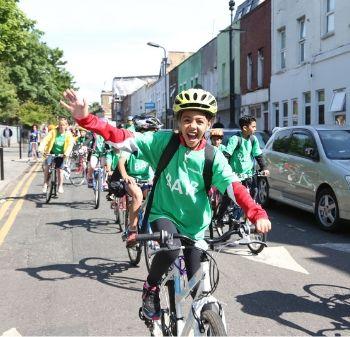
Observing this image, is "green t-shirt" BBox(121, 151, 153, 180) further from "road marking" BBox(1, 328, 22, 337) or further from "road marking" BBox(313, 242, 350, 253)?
"road marking" BBox(1, 328, 22, 337)

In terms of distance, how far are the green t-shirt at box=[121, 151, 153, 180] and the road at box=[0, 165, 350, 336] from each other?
1045mm

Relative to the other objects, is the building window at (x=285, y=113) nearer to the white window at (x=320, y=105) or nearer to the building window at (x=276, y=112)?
the building window at (x=276, y=112)

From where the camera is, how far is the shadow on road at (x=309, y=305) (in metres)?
4.75

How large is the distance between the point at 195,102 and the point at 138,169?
157 inches

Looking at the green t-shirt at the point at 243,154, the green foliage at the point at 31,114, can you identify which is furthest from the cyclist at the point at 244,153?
the green foliage at the point at 31,114

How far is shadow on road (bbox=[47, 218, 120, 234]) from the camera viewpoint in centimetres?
920

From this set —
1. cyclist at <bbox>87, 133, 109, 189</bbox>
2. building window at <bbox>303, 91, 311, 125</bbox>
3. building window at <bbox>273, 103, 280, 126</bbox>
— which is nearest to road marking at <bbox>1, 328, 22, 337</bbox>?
cyclist at <bbox>87, 133, 109, 189</bbox>

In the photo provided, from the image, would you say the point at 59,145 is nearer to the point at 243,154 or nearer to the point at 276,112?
the point at 243,154

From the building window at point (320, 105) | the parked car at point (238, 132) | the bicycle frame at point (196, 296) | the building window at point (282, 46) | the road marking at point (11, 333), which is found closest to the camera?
the bicycle frame at point (196, 296)

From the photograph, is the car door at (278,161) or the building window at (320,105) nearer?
the car door at (278,161)

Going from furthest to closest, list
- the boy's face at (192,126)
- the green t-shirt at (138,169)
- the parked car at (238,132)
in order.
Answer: the parked car at (238,132)
the green t-shirt at (138,169)
the boy's face at (192,126)

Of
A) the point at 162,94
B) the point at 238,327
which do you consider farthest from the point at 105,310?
the point at 162,94

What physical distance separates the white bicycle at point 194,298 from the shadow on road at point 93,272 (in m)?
2.05

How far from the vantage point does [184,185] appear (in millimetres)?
3643
